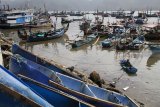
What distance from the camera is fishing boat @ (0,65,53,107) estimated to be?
5270mm

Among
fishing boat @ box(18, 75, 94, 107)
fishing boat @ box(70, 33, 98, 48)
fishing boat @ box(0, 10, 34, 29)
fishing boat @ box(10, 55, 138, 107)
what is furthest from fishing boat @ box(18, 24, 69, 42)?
fishing boat @ box(18, 75, 94, 107)

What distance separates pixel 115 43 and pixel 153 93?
17309 mm

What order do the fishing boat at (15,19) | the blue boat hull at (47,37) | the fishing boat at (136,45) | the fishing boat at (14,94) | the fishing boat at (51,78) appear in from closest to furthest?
the fishing boat at (14,94) → the fishing boat at (51,78) → the fishing boat at (136,45) → the blue boat hull at (47,37) → the fishing boat at (15,19)

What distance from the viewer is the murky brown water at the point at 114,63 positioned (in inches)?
675

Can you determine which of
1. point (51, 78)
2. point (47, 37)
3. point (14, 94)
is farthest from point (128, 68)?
point (47, 37)

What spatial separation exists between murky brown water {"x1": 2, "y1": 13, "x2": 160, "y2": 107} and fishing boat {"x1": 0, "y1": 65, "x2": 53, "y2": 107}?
10.1 m

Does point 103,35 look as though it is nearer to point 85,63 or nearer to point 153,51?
point 153,51

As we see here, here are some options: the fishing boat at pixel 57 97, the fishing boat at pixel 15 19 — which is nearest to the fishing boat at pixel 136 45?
the fishing boat at pixel 57 97

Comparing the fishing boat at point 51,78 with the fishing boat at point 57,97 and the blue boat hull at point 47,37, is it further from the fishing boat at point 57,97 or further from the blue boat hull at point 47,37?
the blue boat hull at point 47,37

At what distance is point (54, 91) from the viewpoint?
7754mm

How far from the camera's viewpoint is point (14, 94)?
17.2ft

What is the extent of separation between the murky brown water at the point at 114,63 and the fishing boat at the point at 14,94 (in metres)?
10.1

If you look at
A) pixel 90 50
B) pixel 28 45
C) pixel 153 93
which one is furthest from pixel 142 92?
pixel 28 45

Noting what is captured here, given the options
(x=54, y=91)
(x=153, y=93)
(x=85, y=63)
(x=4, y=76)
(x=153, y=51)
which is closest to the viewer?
(x=4, y=76)
